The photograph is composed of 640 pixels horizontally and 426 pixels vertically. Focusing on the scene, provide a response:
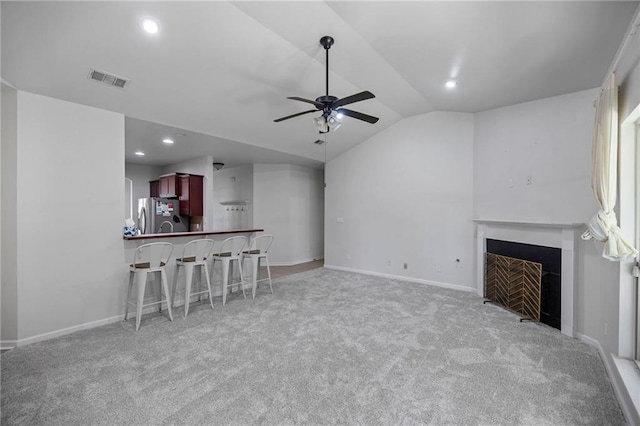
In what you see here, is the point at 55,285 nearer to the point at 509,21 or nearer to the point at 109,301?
the point at 109,301

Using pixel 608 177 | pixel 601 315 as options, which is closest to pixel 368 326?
pixel 601 315

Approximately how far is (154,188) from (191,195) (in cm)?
192

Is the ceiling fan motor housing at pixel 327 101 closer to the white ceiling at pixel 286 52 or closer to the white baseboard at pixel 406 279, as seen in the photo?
the white ceiling at pixel 286 52

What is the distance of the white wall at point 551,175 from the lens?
2.79 metres

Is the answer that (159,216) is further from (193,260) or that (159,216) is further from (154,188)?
(193,260)

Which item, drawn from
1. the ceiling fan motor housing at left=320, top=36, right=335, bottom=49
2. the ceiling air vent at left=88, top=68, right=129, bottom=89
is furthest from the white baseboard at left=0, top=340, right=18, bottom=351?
the ceiling fan motor housing at left=320, top=36, right=335, bottom=49

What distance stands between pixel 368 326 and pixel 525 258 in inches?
92.3

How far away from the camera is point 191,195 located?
600 centimetres

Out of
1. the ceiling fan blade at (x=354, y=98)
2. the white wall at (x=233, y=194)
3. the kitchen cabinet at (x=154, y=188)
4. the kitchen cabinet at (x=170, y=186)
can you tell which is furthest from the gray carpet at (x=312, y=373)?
the kitchen cabinet at (x=154, y=188)

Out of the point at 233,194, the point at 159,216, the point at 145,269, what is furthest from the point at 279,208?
the point at 145,269

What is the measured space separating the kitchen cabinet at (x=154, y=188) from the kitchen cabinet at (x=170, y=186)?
0.51 m

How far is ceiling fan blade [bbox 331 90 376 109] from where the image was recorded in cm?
254

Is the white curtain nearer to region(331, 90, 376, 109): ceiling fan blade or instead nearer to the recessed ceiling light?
region(331, 90, 376, 109): ceiling fan blade

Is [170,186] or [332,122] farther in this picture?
[170,186]
